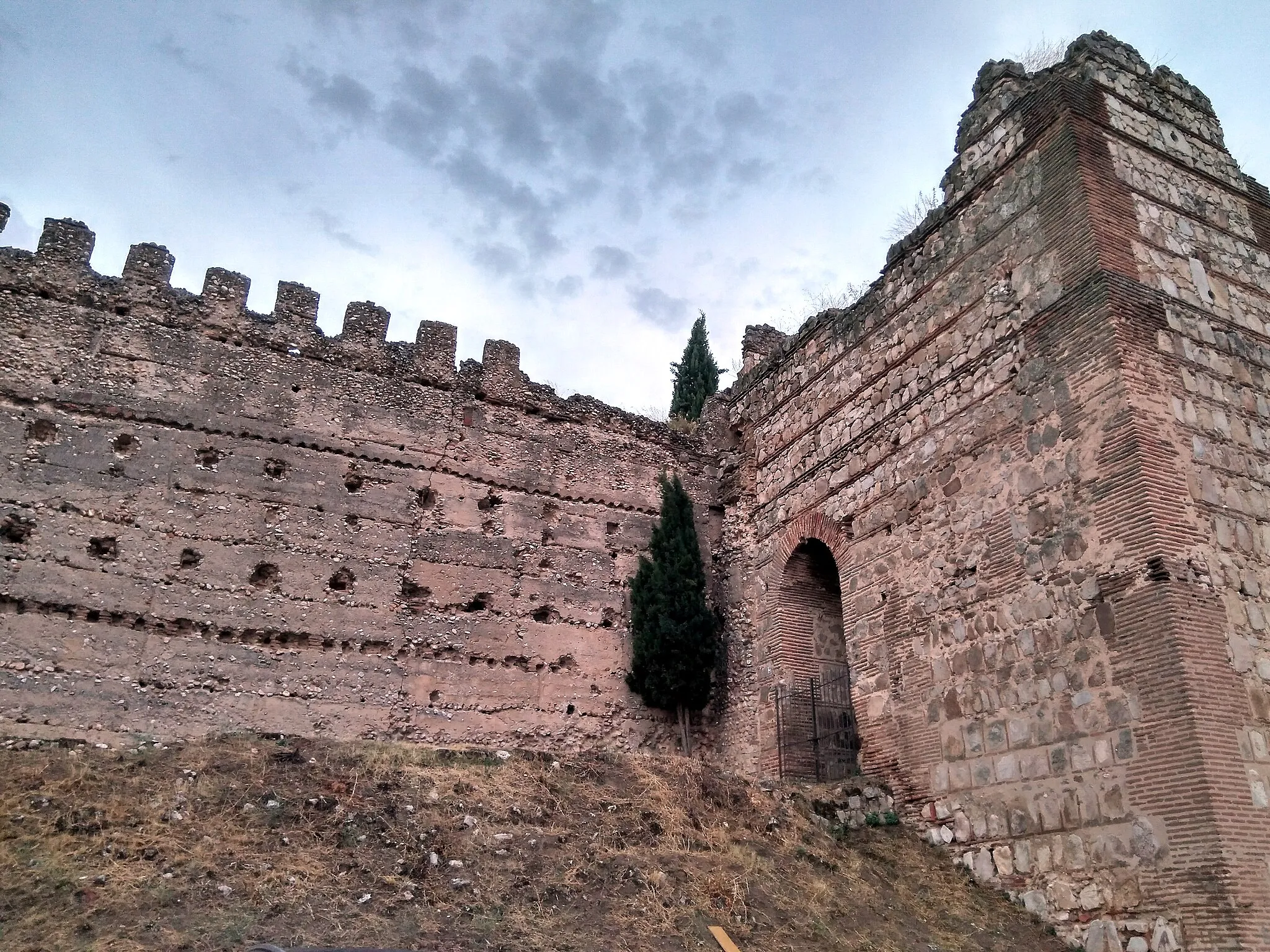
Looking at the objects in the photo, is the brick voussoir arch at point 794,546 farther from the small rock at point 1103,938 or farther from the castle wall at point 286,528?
the small rock at point 1103,938

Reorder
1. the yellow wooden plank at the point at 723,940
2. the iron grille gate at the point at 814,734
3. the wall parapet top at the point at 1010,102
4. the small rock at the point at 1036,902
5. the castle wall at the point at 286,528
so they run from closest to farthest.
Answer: the yellow wooden plank at the point at 723,940 < the small rock at the point at 1036,902 < the wall parapet top at the point at 1010,102 < the castle wall at the point at 286,528 < the iron grille gate at the point at 814,734

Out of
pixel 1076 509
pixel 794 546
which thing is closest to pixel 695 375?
pixel 794 546

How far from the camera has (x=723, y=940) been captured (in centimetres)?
755

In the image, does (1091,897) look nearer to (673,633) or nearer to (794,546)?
(794,546)

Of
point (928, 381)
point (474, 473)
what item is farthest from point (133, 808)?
point (928, 381)

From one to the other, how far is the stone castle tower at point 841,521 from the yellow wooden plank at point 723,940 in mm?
3082

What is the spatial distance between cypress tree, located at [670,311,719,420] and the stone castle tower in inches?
358

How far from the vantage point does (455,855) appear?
8.26m

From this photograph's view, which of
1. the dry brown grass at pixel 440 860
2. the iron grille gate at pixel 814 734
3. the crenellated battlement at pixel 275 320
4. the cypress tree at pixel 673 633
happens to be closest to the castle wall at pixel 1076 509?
the iron grille gate at pixel 814 734

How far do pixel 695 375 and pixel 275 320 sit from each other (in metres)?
14.3

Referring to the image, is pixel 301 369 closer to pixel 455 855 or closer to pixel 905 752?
pixel 455 855

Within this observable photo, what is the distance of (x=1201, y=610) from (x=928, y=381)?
4137 mm

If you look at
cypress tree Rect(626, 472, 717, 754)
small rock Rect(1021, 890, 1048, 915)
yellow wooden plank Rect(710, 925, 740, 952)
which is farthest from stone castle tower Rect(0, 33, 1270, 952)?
yellow wooden plank Rect(710, 925, 740, 952)

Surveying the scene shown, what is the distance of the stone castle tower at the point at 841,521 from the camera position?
8.40 m
